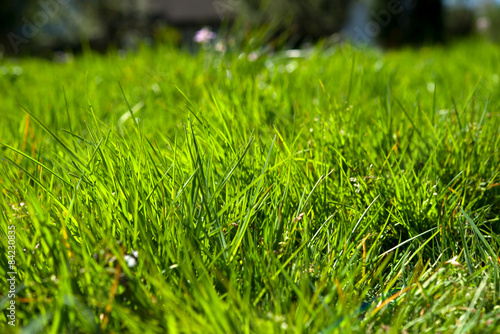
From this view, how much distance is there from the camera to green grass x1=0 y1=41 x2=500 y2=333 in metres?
0.86

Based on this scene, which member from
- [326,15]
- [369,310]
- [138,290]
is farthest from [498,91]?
[326,15]

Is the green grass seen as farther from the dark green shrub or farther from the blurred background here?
the dark green shrub

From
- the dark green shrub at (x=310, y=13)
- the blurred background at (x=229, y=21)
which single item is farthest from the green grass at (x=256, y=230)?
the dark green shrub at (x=310, y=13)

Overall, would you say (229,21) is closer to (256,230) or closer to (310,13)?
(310,13)

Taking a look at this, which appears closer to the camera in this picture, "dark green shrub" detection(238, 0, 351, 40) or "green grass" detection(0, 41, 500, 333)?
"green grass" detection(0, 41, 500, 333)

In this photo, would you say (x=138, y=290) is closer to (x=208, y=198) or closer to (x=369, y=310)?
(x=208, y=198)

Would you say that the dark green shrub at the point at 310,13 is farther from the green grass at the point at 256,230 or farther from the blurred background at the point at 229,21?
the green grass at the point at 256,230

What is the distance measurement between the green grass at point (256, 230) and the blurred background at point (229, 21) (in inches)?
77.1

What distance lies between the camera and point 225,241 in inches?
41.5

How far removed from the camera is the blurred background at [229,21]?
429 inches

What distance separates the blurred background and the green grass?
196 cm

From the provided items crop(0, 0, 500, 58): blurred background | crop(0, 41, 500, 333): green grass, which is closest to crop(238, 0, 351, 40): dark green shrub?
crop(0, 0, 500, 58): blurred background

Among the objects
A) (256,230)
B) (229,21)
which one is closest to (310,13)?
(229,21)

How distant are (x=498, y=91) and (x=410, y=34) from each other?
39.0 ft
